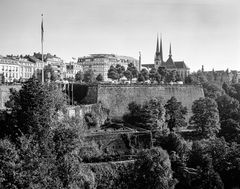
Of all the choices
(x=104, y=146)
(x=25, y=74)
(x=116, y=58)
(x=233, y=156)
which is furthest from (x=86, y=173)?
(x=116, y=58)

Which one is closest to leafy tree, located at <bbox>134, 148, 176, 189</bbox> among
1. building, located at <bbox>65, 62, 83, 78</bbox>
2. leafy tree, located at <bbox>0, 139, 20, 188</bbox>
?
leafy tree, located at <bbox>0, 139, 20, 188</bbox>

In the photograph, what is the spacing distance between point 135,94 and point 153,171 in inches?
1054

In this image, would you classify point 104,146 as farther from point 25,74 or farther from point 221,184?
point 25,74

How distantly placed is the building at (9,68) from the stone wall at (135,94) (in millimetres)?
28174

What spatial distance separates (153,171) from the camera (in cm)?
2294

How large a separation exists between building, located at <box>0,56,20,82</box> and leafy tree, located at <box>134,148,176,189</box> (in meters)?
49.3

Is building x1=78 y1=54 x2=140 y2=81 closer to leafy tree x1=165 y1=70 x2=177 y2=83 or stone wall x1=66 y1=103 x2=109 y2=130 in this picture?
leafy tree x1=165 y1=70 x2=177 y2=83

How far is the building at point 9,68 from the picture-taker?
67.9 metres

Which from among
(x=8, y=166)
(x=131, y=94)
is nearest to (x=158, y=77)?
(x=131, y=94)

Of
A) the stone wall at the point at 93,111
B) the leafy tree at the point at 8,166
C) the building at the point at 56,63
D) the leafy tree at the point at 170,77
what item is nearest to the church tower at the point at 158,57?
the building at the point at 56,63

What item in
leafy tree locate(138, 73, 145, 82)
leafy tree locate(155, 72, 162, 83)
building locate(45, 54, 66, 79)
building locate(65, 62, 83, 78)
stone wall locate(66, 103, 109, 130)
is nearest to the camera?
stone wall locate(66, 103, 109, 130)

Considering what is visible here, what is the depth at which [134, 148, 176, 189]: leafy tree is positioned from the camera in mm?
22859

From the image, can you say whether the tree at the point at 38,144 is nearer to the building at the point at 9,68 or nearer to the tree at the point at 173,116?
the tree at the point at 173,116

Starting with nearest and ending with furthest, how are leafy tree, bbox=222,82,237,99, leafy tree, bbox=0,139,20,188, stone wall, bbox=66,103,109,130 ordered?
leafy tree, bbox=0,139,20,188 → stone wall, bbox=66,103,109,130 → leafy tree, bbox=222,82,237,99
